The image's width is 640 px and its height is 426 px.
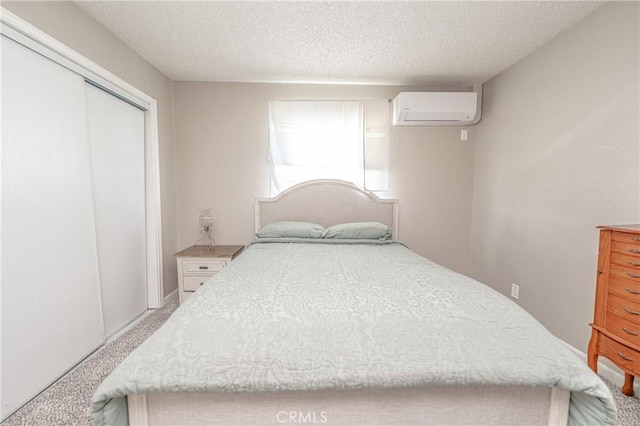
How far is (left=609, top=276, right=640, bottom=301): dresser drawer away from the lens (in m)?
1.38

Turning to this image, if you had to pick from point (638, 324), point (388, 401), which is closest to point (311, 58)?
point (388, 401)

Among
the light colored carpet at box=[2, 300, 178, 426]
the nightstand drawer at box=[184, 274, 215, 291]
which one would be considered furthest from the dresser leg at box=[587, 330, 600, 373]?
the nightstand drawer at box=[184, 274, 215, 291]

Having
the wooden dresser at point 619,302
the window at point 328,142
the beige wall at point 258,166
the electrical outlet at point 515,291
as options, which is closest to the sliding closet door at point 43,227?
the beige wall at point 258,166

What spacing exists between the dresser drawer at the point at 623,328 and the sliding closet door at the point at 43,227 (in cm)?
305

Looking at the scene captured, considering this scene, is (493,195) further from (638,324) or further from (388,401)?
(388,401)

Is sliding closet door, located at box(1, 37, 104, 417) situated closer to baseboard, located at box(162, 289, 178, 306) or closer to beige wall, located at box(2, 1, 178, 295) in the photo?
beige wall, located at box(2, 1, 178, 295)

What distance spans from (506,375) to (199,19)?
99.6 inches

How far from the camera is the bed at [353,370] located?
0.93 metres

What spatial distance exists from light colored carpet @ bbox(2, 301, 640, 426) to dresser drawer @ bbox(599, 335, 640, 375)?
268 millimetres

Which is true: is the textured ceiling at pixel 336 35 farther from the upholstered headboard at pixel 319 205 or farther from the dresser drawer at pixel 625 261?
the dresser drawer at pixel 625 261

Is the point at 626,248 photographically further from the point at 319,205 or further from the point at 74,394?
the point at 74,394

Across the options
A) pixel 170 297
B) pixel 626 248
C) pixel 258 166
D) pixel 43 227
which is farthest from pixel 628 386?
pixel 170 297

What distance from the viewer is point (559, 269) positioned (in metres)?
2.14

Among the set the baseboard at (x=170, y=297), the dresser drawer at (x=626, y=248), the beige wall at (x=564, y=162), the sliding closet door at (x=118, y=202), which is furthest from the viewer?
the baseboard at (x=170, y=297)
